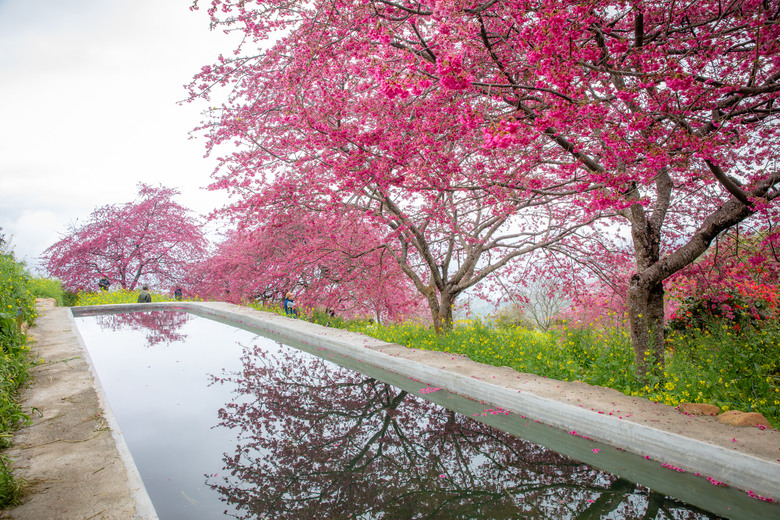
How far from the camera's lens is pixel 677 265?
15.1ft

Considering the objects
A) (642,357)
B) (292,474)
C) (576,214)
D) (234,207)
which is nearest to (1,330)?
(234,207)

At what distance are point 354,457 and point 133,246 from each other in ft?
52.8

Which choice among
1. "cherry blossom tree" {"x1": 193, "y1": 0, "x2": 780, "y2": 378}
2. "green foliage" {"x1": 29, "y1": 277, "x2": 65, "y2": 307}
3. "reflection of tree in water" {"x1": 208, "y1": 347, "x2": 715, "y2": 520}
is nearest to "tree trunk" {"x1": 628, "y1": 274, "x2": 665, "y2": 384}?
"cherry blossom tree" {"x1": 193, "y1": 0, "x2": 780, "y2": 378}

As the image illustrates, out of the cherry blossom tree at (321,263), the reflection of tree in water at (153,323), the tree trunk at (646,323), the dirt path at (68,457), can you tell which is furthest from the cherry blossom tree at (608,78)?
the reflection of tree in water at (153,323)

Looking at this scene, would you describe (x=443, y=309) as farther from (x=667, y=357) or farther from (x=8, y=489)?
(x=8, y=489)

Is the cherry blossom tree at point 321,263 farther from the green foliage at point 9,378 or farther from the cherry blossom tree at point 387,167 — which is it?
the green foliage at point 9,378

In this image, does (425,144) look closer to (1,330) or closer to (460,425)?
(460,425)

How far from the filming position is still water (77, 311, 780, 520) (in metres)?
3.00

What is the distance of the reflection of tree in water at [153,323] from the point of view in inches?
387

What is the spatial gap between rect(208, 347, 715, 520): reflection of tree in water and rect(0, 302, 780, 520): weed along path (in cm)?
46

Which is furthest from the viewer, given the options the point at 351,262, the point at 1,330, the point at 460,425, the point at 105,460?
the point at 351,262

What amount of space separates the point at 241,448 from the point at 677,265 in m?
5.12

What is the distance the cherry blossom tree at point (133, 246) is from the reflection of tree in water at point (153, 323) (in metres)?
3.33

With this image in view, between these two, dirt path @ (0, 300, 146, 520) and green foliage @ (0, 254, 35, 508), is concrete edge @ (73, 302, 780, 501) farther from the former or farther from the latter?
green foliage @ (0, 254, 35, 508)
